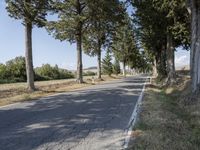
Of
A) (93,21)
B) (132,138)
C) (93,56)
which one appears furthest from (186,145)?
(93,56)

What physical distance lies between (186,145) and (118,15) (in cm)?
3030

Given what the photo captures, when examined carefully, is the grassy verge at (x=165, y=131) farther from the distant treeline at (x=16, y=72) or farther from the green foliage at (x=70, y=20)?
the distant treeline at (x=16, y=72)

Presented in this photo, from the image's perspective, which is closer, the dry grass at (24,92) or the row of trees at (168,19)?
the dry grass at (24,92)

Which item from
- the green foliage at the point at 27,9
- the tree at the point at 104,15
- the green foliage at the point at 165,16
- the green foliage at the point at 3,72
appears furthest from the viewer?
the green foliage at the point at 3,72

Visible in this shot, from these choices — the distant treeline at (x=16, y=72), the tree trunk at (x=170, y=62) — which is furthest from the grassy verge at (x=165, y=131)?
the distant treeline at (x=16, y=72)

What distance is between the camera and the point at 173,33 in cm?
3111

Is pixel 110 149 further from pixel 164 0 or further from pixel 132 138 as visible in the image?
pixel 164 0

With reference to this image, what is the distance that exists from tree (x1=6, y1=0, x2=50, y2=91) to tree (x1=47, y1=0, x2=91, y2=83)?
31.7 ft

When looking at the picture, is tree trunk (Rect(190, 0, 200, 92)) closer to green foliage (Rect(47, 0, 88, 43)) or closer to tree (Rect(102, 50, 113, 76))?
green foliage (Rect(47, 0, 88, 43))

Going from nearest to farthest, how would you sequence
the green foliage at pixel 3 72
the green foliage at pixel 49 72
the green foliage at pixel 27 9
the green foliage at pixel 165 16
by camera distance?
the green foliage at pixel 27 9 → the green foliage at pixel 165 16 → the green foliage at pixel 3 72 → the green foliage at pixel 49 72

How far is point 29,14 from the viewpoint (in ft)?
86.5

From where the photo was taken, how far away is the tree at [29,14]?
26.2 metres

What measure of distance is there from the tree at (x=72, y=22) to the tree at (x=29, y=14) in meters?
9.65

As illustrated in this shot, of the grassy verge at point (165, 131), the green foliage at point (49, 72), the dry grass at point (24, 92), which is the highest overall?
the green foliage at point (49, 72)
